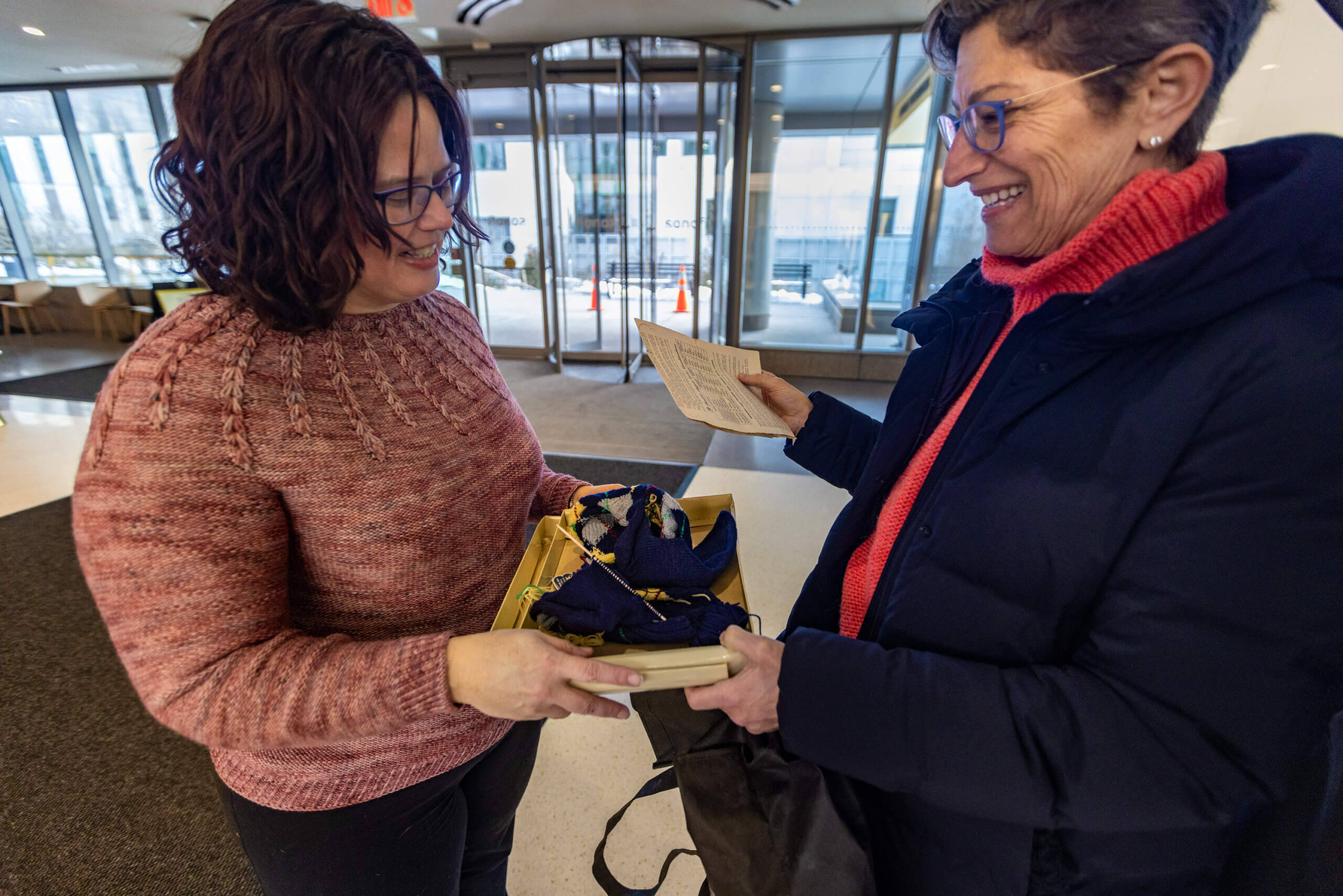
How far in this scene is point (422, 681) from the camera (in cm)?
70

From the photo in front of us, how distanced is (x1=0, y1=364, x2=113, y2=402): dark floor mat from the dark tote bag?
22.3ft

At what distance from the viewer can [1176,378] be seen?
56 centimetres

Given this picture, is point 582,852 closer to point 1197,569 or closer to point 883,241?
point 1197,569

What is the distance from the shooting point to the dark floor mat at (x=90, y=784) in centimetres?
154

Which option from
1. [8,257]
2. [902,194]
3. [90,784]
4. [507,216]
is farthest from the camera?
[8,257]

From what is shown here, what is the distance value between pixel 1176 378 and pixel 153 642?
1.10 meters

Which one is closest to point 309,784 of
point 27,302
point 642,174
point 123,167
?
point 642,174

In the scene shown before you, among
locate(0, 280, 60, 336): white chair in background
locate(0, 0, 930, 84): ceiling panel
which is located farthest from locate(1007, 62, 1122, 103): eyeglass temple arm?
locate(0, 280, 60, 336): white chair in background

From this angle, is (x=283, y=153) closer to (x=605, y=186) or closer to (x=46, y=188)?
(x=605, y=186)

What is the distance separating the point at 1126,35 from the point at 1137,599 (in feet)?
1.92

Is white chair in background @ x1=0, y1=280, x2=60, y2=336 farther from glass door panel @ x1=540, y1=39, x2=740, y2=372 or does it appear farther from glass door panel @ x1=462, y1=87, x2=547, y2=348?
glass door panel @ x1=540, y1=39, x2=740, y2=372

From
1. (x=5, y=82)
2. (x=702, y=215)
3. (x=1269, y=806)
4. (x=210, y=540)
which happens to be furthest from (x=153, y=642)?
(x=5, y=82)

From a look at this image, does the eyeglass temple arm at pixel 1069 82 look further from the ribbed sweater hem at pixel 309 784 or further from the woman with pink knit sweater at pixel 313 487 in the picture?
the ribbed sweater hem at pixel 309 784

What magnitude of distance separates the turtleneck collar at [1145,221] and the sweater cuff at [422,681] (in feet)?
2.85
